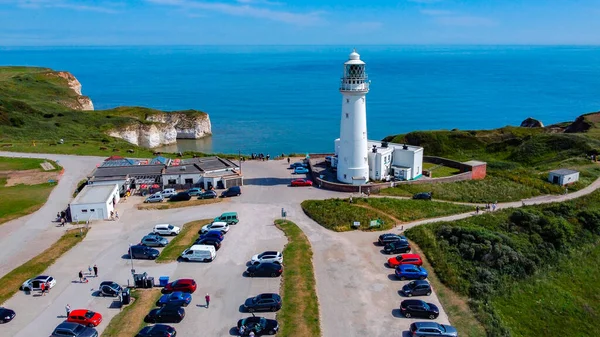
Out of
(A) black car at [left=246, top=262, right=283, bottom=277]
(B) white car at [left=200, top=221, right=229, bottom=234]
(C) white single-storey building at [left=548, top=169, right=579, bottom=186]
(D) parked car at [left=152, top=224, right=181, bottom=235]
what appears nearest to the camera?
(A) black car at [left=246, top=262, right=283, bottom=277]

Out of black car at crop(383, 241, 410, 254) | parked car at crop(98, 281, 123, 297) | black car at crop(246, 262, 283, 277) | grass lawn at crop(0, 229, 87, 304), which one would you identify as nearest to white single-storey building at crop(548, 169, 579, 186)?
black car at crop(383, 241, 410, 254)

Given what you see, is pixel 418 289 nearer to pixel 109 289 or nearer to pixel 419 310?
pixel 419 310

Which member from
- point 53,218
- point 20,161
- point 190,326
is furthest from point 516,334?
point 20,161

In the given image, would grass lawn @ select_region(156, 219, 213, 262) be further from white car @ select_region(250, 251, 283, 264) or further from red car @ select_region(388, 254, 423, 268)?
red car @ select_region(388, 254, 423, 268)

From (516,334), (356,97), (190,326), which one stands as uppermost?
(356,97)

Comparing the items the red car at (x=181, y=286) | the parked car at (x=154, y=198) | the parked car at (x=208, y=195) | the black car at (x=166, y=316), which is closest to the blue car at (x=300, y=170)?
the parked car at (x=208, y=195)

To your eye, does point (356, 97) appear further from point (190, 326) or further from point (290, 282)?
point (190, 326)
